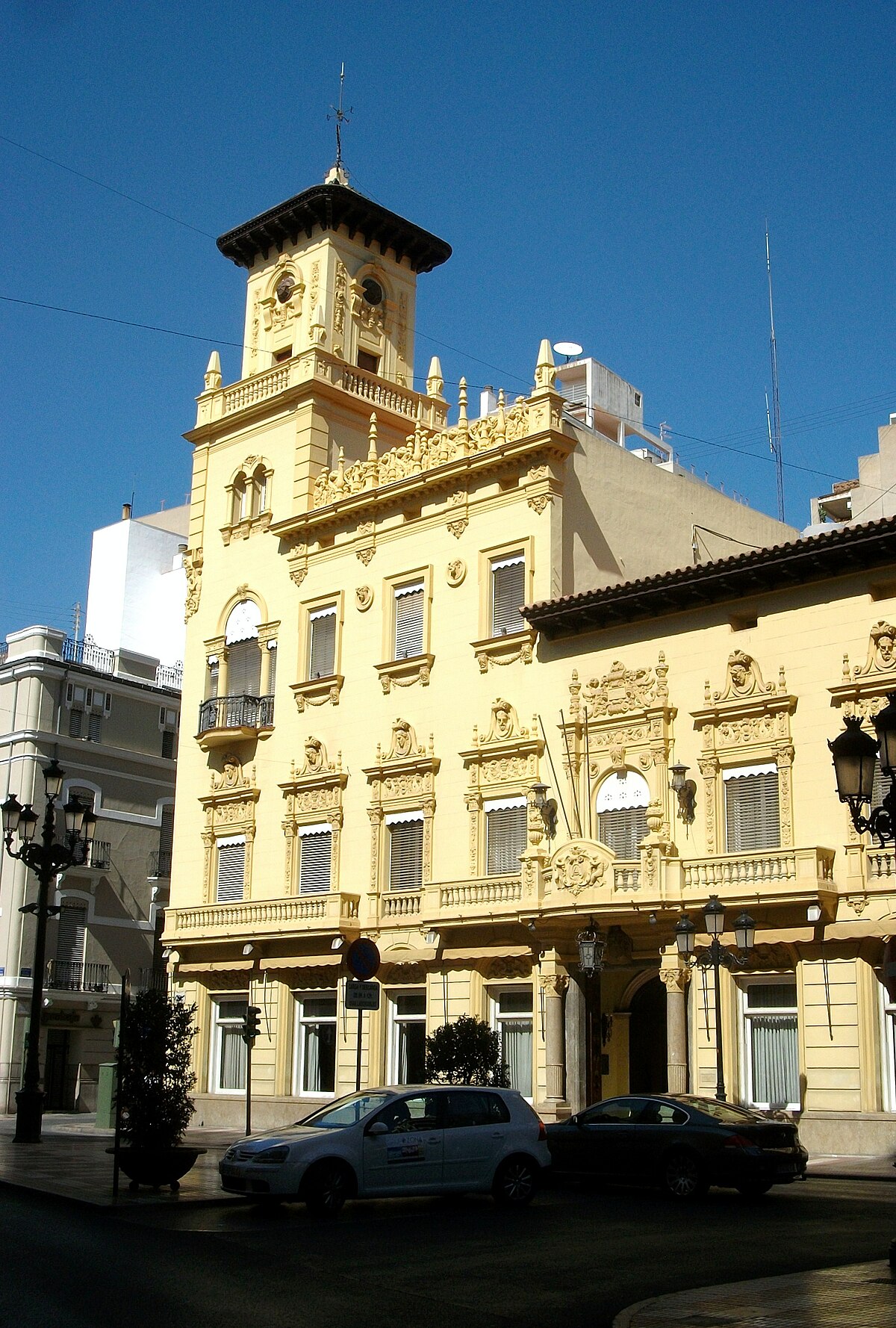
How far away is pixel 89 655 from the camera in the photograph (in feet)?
166

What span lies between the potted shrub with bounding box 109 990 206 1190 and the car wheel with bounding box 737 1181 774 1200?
7.06 m

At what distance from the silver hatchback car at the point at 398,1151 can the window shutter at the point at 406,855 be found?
1418 centimetres

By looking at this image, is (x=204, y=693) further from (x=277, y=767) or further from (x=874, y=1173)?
(x=874, y=1173)

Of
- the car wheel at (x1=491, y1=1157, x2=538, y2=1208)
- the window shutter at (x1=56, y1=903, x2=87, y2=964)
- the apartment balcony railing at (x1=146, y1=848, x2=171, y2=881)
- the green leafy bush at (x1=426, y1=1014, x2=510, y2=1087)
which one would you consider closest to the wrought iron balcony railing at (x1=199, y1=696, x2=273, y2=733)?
the window shutter at (x1=56, y1=903, x2=87, y2=964)

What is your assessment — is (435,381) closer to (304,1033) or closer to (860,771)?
(304,1033)

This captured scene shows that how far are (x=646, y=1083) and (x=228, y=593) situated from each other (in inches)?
662

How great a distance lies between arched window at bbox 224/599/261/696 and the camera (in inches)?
1454

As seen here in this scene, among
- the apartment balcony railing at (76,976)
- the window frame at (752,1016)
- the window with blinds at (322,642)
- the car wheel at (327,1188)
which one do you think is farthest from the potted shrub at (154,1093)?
the apartment balcony railing at (76,976)

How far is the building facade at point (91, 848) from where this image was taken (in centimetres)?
4422

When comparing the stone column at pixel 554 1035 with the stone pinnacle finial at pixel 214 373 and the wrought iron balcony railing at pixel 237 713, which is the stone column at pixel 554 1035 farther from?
the stone pinnacle finial at pixel 214 373

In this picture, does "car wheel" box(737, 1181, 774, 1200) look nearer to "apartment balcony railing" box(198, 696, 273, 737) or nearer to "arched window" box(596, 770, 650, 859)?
"arched window" box(596, 770, 650, 859)

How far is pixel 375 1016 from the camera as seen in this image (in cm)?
3162

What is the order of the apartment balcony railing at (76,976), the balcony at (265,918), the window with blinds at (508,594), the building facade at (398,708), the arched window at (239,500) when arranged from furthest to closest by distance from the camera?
1. the apartment balcony railing at (76,976)
2. the arched window at (239,500)
3. the balcony at (265,918)
4. the window with blinds at (508,594)
5. the building facade at (398,708)

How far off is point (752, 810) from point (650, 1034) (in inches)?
254
